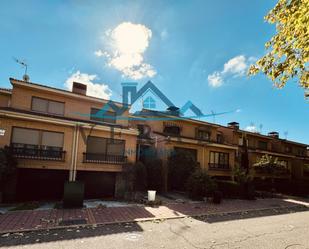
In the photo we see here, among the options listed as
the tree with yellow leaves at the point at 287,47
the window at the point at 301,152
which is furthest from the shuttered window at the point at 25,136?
the window at the point at 301,152

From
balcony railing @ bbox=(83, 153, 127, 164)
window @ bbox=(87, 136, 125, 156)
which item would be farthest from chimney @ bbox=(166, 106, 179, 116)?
balcony railing @ bbox=(83, 153, 127, 164)

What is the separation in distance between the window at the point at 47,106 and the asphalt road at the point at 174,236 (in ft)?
37.2

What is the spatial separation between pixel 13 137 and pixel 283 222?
1711 cm

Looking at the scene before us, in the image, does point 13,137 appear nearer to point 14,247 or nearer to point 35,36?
point 35,36

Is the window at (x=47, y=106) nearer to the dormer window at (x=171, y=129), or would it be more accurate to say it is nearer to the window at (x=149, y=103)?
the window at (x=149, y=103)

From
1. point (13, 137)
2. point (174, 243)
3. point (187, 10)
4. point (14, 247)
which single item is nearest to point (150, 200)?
point (174, 243)

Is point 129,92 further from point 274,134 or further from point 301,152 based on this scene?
point 301,152

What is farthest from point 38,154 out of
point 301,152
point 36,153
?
point 301,152

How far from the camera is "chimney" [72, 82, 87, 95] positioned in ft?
65.5

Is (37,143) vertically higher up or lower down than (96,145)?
lower down

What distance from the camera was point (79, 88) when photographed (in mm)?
20203

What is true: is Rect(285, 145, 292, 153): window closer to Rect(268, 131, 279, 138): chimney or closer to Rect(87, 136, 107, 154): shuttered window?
Rect(268, 131, 279, 138): chimney

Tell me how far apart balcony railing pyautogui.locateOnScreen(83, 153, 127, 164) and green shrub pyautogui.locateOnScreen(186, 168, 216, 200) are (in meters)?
5.86

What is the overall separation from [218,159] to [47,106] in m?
18.6
